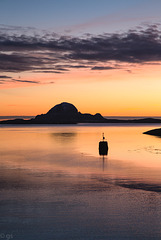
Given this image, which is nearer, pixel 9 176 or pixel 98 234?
pixel 98 234

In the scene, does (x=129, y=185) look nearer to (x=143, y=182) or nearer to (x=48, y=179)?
(x=143, y=182)

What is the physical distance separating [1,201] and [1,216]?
3.06m

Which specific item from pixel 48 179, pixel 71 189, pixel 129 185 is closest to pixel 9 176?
pixel 48 179

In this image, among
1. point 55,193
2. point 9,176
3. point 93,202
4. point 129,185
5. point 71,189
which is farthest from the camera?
point 9,176

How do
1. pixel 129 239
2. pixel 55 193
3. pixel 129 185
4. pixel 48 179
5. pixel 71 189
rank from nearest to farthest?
pixel 129 239 < pixel 55 193 < pixel 71 189 < pixel 129 185 < pixel 48 179

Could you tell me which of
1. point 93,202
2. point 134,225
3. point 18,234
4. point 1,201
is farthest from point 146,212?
point 1,201

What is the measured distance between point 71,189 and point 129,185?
4.84m

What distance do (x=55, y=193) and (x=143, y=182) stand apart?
830 centimetres

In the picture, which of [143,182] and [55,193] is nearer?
[55,193]

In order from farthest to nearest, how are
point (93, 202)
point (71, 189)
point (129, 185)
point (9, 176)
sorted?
point (9, 176) < point (129, 185) < point (71, 189) < point (93, 202)

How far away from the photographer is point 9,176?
91.5 ft

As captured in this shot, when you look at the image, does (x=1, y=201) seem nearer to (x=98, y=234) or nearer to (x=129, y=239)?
(x=98, y=234)

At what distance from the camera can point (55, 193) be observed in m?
20.0

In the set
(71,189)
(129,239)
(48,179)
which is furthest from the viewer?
(48,179)
